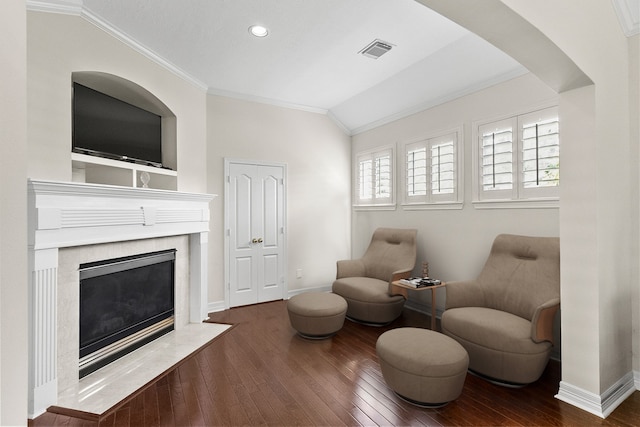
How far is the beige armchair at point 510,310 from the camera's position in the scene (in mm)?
2359

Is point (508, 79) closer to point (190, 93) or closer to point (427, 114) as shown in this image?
point (427, 114)

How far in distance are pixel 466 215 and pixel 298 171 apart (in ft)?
8.68

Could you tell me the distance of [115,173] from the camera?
337 centimetres

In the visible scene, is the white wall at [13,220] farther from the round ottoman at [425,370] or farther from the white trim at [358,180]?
the white trim at [358,180]

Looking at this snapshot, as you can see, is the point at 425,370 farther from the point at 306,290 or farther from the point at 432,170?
the point at 306,290

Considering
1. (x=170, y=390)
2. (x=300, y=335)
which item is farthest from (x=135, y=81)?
(x=300, y=335)

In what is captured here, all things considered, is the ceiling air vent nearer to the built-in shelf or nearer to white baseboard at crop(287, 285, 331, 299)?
the built-in shelf

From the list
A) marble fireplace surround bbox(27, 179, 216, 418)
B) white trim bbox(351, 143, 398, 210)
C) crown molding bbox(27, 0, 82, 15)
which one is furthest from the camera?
white trim bbox(351, 143, 398, 210)

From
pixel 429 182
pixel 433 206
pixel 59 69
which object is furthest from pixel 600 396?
pixel 59 69

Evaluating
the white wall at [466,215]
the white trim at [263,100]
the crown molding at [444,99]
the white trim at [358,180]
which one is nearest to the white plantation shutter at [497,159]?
the white wall at [466,215]

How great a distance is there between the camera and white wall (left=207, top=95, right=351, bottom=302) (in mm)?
4449

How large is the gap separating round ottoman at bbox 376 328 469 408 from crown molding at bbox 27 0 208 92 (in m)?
3.73

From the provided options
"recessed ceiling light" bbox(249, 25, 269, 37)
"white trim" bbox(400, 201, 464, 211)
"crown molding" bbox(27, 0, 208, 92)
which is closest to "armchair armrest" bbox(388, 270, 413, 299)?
"white trim" bbox(400, 201, 464, 211)

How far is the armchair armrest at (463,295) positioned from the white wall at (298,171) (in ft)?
8.65
